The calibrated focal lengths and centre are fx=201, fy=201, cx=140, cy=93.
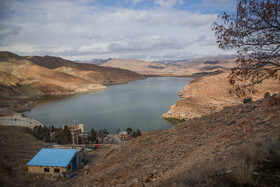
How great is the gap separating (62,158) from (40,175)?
1434 millimetres

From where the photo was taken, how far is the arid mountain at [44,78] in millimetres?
63375

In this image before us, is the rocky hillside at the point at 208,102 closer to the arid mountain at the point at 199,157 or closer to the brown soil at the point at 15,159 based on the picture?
the arid mountain at the point at 199,157

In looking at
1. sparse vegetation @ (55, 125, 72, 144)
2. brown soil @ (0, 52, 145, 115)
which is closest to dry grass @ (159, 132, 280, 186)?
sparse vegetation @ (55, 125, 72, 144)

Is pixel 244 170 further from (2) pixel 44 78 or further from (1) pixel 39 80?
(2) pixel 44 78

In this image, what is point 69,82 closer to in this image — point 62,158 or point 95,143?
point 95,143

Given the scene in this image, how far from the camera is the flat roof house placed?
11438 mm

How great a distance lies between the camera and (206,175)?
12.2 ft

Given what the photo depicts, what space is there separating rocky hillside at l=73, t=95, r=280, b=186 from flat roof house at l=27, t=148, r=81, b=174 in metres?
1.87

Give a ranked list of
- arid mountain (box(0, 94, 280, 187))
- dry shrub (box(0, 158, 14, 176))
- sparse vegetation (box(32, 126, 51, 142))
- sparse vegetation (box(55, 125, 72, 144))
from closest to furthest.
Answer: arid mountain (box(0, 94, 280, 187))
dry shrub (box(0, 158, 14, 176))
sparse vegetation (box(55, 125, 72, 144))
sparse vegetation (box(32, 126, 51, 142))

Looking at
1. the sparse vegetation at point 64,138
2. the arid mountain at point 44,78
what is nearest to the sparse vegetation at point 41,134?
the sparse vegetation at point 64,138

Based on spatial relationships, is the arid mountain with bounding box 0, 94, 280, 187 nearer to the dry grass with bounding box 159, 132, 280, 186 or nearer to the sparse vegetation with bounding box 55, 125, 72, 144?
the dry grass with bounding box 159, 132, 280, 186

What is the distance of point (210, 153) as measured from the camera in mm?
5539

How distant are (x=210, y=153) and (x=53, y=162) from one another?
31.4ft

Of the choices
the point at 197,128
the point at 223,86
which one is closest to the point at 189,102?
the point at 223,86
